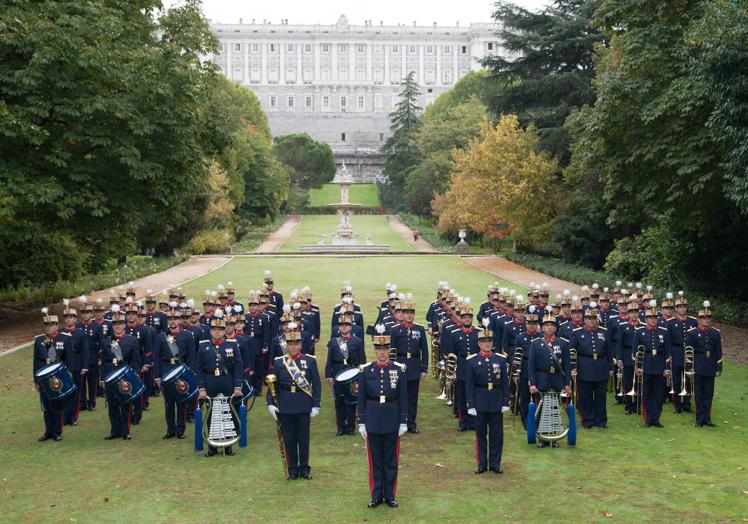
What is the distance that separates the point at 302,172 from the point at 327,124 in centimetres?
5728

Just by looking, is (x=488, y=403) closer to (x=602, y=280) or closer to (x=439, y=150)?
(x=602, y=280)

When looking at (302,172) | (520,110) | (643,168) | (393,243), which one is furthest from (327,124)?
(643,168)

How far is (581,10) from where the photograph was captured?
43281 millimetres

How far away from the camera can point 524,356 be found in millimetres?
13680

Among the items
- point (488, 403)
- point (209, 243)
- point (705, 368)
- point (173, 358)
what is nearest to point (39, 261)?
point (173, 358)

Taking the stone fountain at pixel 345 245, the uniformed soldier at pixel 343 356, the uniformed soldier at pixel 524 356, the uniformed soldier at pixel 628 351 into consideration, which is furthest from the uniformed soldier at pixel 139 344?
the stone fountain at pixel 345 245

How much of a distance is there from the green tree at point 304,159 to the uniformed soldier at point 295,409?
89516 millimetres

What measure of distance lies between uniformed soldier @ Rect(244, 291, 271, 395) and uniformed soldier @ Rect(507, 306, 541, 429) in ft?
15.9

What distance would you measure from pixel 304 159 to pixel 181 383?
294ft

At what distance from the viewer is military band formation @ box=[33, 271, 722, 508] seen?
11.0 meters

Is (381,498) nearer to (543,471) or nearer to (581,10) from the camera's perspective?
(543,471)

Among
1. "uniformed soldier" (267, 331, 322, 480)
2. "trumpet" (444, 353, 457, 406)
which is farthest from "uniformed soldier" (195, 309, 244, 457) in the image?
"trumpet" (444, 353, 457, 406)

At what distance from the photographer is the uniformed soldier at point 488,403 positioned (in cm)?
1107

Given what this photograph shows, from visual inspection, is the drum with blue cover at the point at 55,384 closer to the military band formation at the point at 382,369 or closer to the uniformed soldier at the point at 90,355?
the military band formation at the point at 382,369
